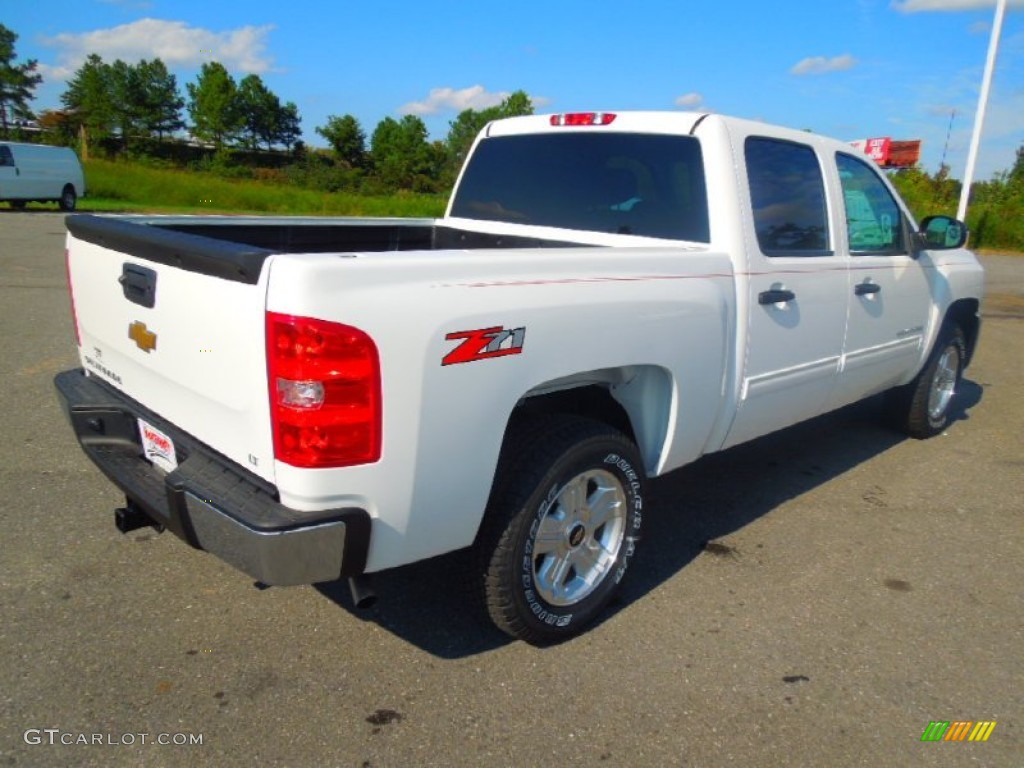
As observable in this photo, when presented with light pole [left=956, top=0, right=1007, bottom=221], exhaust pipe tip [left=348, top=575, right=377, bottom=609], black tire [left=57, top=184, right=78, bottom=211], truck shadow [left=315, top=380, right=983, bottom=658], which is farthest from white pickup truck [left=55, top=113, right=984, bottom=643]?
black tire [left=57, top=184, right=78, bottom=211]

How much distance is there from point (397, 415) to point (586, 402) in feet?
3.69

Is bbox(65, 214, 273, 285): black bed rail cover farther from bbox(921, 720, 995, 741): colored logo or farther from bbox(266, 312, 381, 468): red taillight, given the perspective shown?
bbox(921, 720, 995, 741): colored logo

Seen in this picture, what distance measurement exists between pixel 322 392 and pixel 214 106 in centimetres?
8432

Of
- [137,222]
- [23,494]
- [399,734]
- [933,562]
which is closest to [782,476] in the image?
[933,562]

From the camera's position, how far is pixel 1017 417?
6.34 m

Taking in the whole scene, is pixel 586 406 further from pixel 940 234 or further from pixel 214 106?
pixel 214 106

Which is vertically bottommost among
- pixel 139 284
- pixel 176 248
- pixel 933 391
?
pixel 933 391

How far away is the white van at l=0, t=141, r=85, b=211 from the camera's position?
21.2 m

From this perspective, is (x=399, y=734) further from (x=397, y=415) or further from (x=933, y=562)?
(x=933, y=562)

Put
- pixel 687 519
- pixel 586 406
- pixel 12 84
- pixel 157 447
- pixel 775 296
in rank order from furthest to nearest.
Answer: pixel 12 84
pixel 687 519
pixel 775 296
pixel 586 406
pixel 157 447

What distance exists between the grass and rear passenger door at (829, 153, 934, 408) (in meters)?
26.1

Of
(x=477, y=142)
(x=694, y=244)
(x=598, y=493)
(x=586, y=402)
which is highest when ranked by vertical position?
(x=477, y=142)

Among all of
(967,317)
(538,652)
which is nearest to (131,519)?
(538,652)

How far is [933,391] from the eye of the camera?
550 centimetres
